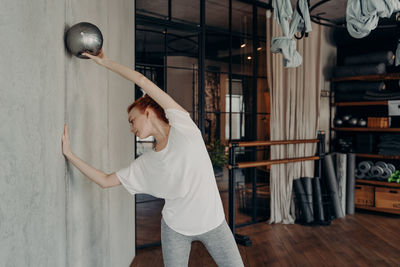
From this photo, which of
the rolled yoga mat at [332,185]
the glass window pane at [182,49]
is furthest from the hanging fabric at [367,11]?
the rolled yoga mat at [332,185]

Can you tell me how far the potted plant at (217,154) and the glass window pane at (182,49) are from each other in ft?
3.22

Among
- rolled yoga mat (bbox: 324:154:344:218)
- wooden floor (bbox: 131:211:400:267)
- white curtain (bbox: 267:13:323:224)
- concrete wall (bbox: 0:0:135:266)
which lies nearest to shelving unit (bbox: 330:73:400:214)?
wooden floor (bbox: 131:211:400:267)

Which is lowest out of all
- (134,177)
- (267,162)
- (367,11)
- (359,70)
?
(267,162)

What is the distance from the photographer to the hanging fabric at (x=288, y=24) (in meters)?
2.30

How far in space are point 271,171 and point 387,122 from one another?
1.95 m

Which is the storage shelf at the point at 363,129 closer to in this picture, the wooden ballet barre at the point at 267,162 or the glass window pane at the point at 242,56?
the wooden ballet barre at the point at 267,162

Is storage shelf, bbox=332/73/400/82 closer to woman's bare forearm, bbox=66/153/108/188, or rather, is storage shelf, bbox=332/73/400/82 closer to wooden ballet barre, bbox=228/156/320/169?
wooden ballet barre, bbox=228/156/320/169

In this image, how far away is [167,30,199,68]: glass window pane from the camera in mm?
3721

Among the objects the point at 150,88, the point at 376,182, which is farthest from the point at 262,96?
the point at 150,88

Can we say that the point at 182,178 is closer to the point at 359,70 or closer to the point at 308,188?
the point at 308,188

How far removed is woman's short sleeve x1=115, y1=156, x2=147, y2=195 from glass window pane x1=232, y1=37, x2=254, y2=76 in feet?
9.55

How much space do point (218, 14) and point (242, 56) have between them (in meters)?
0.60

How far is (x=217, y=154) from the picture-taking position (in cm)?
425

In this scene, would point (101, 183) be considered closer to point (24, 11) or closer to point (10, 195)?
point (10, 195)
